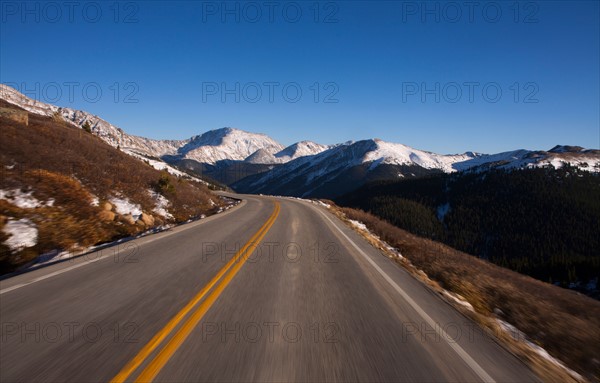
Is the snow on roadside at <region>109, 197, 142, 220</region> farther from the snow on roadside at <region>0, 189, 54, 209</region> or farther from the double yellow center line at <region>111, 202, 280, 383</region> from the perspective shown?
the double yellow center line at <region>111, 202, 280, 383</region>

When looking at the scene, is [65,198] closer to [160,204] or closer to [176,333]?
[160,204]

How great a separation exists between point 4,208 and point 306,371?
10.8 m

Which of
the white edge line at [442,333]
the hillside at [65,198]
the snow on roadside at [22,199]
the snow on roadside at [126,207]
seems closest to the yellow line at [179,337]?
the white edge line at [442,333]

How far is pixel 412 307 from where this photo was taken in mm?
5434

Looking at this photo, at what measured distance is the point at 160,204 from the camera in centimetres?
1773

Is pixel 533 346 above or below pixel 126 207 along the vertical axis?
below

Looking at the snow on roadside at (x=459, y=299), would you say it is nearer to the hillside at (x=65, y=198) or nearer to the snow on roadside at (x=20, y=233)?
the hillside at (x=65, y=198)

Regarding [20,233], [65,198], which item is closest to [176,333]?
[20,233]

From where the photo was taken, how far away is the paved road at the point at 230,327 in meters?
3.23

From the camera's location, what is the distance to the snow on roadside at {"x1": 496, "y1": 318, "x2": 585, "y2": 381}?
4.26 metres

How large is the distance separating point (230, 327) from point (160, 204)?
15.4m

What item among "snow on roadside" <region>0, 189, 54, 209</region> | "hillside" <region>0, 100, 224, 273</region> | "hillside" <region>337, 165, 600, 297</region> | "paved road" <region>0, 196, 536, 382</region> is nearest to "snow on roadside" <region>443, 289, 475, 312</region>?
"paved road" <region>0, 196, 536, 382</region>

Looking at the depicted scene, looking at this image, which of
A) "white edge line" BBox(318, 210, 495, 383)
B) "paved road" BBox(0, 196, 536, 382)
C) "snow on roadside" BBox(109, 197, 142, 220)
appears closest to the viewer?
"paved road" BBox(0, 196, 536, 382)

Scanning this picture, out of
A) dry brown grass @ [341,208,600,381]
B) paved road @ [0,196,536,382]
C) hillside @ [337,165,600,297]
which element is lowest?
hillside @ [337,165,600,297]
